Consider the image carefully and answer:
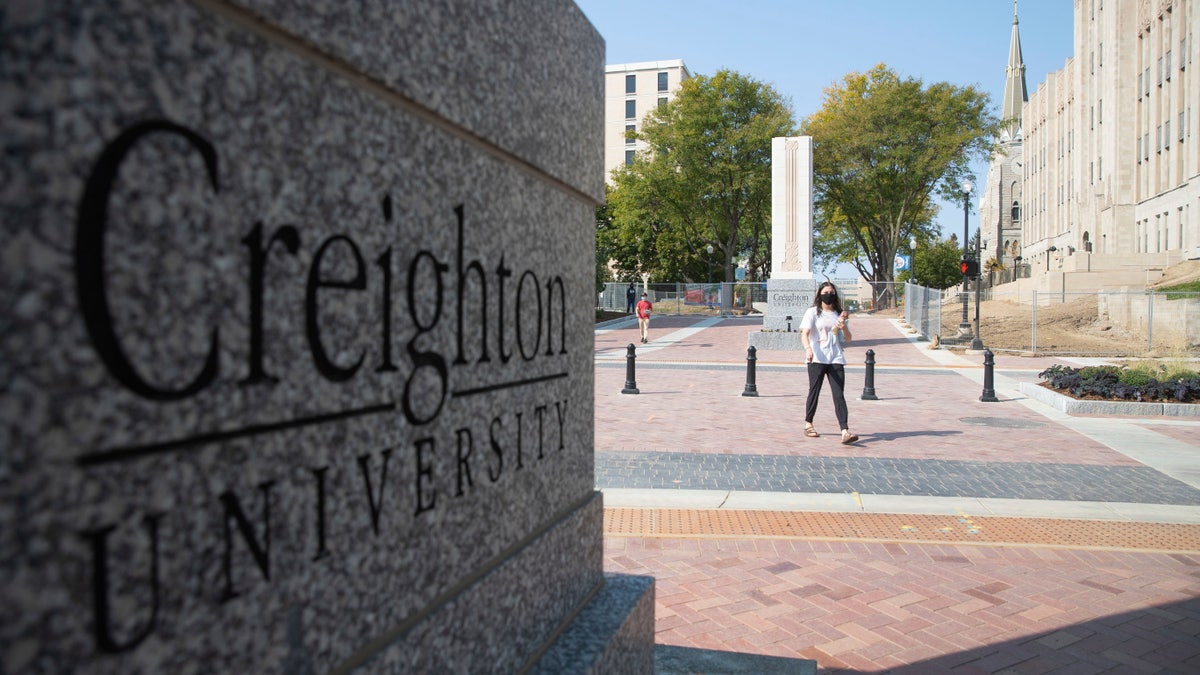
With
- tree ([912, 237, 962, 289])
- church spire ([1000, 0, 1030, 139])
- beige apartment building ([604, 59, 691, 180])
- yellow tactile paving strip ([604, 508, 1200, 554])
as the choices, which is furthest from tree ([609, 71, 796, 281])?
church spire ([1000, 0, 1030, 139])

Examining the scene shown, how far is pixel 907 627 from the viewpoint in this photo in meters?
4.26

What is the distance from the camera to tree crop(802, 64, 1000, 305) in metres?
44.3

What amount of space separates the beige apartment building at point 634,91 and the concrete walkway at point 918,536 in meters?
77.2

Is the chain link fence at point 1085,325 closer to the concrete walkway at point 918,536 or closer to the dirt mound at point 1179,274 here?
the dirt mound at point 1179,274

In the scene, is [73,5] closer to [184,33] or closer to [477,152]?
[184,33]

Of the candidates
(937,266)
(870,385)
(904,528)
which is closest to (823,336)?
(904,528)

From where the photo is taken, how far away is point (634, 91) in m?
86.0

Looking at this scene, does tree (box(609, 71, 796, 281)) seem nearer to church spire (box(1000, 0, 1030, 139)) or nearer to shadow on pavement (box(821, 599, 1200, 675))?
shadow on pavement (box(821, 599, 1200, 675))

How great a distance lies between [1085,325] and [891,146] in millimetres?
17093

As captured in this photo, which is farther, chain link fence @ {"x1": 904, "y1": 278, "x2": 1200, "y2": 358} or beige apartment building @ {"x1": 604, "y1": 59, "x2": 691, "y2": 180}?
beige apartment building @ {"x1": 604, "y1": 59, "x2": 691, "y2": 180}

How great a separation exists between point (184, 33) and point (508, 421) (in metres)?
1.30

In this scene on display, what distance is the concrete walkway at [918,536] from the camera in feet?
13.6

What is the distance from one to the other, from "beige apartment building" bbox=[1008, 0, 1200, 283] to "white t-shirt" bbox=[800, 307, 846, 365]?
38.2 meters

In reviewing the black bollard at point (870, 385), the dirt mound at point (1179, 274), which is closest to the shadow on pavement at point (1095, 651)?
the black bollard at point (870, 385)
